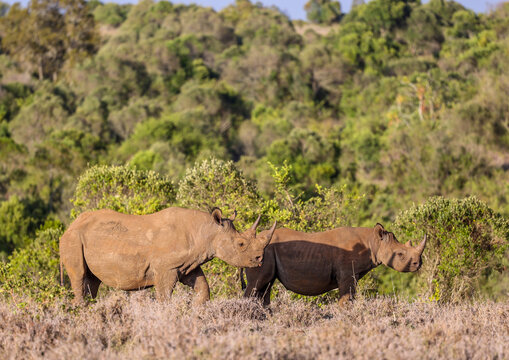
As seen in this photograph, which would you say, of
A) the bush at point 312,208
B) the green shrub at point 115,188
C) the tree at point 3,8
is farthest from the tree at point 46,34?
the bush at point 312,208

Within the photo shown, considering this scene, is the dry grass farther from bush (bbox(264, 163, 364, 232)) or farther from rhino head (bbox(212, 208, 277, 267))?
bush (bbox(264, 163, 364, 232))

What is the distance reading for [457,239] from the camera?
60.8 feet

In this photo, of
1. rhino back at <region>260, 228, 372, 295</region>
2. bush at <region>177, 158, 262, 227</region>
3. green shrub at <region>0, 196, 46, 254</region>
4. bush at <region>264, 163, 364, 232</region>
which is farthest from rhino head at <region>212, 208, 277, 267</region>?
green shrub at <region>0, 196, 46, 254</region>

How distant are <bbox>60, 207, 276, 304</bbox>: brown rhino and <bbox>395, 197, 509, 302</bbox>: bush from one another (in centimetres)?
931

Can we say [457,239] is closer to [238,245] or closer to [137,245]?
[238,245]

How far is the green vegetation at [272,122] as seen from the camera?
1980 centimetres

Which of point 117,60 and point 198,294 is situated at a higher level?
point 198,294

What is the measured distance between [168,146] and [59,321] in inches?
2383

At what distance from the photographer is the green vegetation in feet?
65.0

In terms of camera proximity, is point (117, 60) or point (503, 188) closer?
point (503, 188)

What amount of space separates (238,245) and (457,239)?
9734 millimetres

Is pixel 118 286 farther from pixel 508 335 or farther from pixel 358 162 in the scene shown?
pixel 358 162

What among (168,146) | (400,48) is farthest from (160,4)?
(168,146)

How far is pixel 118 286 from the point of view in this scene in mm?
10719
